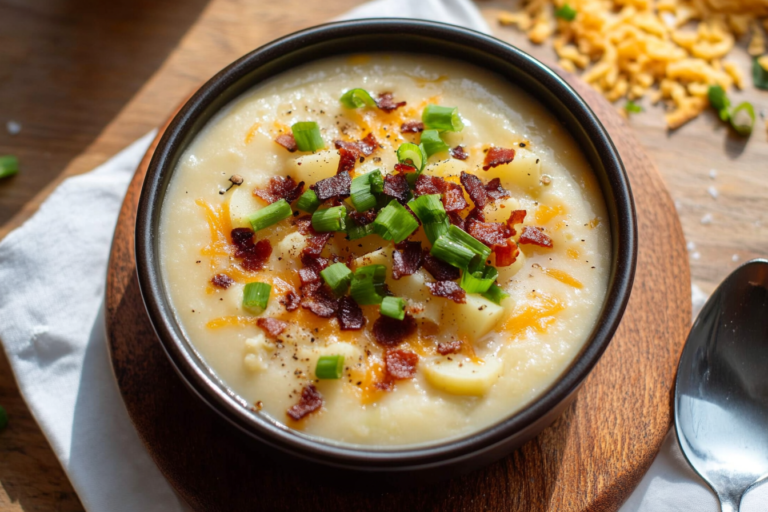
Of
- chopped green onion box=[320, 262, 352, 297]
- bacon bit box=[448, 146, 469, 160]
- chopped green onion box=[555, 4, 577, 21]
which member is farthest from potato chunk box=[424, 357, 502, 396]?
chopped green onion box=[555, 4, 577, 21]

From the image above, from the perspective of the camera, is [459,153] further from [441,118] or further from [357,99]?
[357,99]

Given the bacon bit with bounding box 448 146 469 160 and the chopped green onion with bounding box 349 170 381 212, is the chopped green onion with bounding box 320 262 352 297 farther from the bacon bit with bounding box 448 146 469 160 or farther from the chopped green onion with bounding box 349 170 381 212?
the bacon bit with bounding box 448 146 469 160

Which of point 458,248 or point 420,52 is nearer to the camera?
point 458,248

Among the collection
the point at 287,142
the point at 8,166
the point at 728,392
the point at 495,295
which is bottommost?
the point at 728,392

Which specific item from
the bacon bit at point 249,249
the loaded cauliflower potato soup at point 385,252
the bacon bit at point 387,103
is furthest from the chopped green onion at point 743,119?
the bacon bit at point 249,249

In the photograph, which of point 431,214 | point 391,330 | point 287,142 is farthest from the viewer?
point 287,142

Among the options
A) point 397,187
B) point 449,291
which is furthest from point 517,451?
point 397,187
